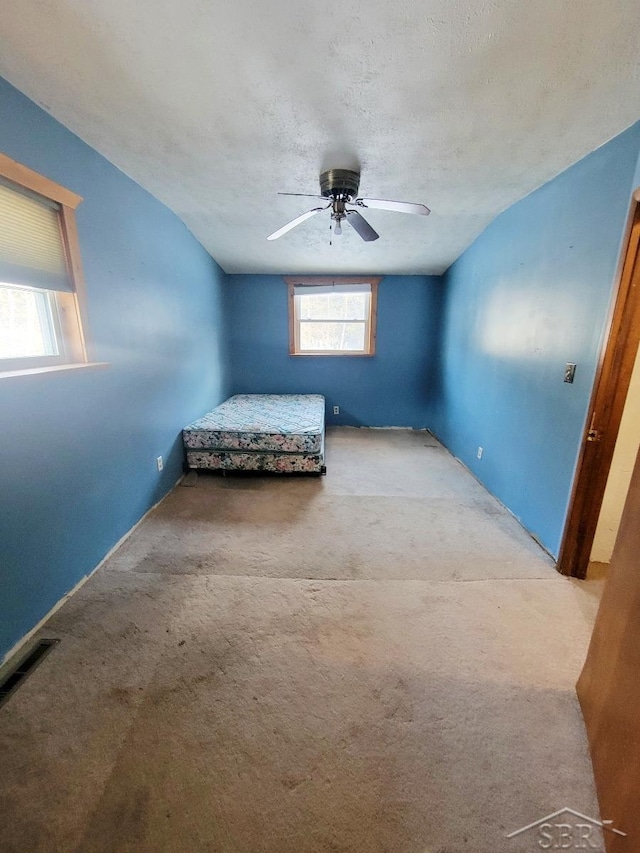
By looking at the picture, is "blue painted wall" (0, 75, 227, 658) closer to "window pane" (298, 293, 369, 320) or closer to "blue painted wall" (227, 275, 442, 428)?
"blue painted wall" (227, 275, 442, 428)

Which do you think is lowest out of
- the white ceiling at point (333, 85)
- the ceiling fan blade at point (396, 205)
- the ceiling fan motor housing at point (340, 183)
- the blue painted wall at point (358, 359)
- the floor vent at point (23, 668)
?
the floor vent at point (23, 668)

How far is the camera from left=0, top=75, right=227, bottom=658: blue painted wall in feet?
4.79

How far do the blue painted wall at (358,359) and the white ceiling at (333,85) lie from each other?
2.19 meters

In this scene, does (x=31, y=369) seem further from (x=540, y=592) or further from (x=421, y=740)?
(x=540, y=592)

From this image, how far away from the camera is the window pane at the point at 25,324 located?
61.7 inches

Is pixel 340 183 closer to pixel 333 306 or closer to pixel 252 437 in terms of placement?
pixel 252 437

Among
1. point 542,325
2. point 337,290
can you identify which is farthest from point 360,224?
point 337,290

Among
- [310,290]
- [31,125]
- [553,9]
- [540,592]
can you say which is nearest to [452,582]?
[540,592]

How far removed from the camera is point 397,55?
4.39 feet

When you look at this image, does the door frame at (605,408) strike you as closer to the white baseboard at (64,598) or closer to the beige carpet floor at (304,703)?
the beige carpet floor at (304,703)

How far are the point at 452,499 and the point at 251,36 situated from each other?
2.99m

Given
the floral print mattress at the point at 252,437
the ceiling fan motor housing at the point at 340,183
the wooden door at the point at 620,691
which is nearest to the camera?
the wooden door at the point at 620,691

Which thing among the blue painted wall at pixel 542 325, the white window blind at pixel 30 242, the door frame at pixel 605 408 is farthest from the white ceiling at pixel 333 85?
the door frame at pixel 605 408

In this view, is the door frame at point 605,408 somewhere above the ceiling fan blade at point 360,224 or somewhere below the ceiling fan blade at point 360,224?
below
